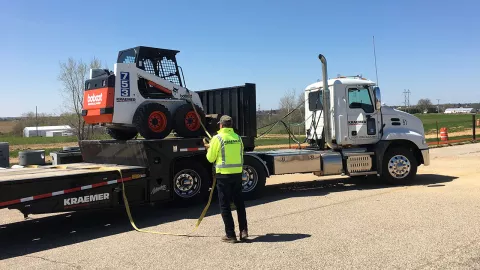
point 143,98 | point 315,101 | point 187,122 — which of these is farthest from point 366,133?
point 143,98

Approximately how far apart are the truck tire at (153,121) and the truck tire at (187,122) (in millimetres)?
173

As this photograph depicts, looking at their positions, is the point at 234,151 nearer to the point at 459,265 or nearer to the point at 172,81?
the point at 459,265

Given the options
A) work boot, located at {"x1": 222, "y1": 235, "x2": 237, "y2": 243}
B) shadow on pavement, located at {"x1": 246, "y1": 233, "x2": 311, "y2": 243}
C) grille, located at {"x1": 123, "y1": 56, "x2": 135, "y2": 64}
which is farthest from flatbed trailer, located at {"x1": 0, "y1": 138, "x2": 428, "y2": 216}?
shadow on pavement, located at {"x1": 246, "y1": 233, "x2": 311, "y2": 243}

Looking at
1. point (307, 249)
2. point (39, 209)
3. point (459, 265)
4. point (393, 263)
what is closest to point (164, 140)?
point (39, 209)

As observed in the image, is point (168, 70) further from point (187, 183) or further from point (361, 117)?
point (361, 117)

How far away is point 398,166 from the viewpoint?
1095 centimetres

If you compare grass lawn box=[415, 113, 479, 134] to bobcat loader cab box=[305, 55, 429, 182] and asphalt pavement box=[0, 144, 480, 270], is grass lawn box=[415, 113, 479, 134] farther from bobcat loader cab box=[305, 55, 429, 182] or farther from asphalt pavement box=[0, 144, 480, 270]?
asphalt pavement box=[0, 144, 480, 270]

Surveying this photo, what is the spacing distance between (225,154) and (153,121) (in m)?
3.11

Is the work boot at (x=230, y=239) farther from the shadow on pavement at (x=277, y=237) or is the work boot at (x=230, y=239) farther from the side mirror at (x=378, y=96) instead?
the side mirror at (x=378, y=96)

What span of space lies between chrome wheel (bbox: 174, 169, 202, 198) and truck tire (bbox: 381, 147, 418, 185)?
16.5 feet

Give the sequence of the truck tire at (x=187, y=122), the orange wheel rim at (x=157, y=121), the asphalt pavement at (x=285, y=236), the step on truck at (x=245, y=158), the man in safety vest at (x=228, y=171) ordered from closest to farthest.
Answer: the asphalt pavement at (x=285, y=236) < the man in safety vest at (x=228, y=171) < the step on truck at (x=245, y=158) < the orange wheel rim at (x=157, y=121) < the truck tire at (x=187, y=122)

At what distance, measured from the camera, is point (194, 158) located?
29.1ft

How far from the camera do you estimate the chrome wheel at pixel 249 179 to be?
948cm

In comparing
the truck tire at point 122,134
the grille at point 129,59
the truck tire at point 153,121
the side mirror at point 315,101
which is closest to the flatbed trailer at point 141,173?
the truck tire at point 153,121
